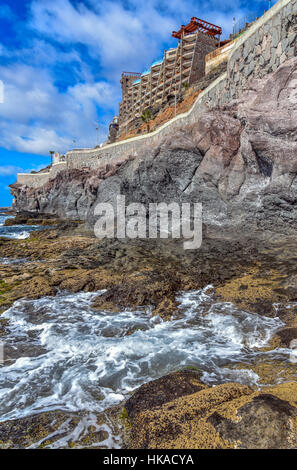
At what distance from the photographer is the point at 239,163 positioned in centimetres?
1487

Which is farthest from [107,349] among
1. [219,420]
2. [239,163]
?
[239,163]

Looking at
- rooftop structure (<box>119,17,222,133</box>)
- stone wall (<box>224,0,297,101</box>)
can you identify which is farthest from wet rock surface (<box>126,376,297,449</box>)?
rooftop structure (<box>119,17,222,133</box>)

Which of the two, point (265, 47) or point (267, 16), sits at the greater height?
point (267, 16)

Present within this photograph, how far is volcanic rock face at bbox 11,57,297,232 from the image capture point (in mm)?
12477

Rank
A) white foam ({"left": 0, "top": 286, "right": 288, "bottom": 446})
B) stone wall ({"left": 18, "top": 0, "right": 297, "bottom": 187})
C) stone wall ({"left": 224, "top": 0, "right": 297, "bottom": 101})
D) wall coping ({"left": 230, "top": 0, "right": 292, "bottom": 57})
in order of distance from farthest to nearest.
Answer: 1. wall coping ({"left": 230, "top": 0, "right": 292, "bottom": 57})
2. stone wall ({"left": 18, "top": 0, "right": 297, "bottom": 187})
3. stone wall ({"left": 224, "top": 0, "right": 297, "bottom": 101})
4. white foam ({"left": 0, "top": 286, "right": 288, "bottom": 446})

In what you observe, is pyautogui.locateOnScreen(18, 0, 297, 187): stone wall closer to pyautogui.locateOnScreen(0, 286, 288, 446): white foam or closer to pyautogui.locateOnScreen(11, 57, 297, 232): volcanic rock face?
pyautogui.locateOnScreen(11, 57, 297, 232): volcanic rock face

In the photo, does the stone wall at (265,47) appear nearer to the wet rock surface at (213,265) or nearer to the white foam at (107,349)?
the wet rock surface at (213,265)

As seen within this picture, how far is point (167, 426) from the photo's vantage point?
108 inches

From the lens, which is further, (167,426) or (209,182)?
(209,182)

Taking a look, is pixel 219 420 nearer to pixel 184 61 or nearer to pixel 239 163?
pixel 239 163

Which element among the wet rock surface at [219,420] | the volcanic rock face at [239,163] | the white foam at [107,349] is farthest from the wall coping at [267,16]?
the wet rock surface at [219,420]

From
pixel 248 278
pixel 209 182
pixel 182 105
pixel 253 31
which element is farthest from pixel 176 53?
pixel 248 278

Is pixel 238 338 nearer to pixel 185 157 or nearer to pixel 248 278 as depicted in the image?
pixel 248 278

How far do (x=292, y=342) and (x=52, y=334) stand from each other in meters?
5.17
